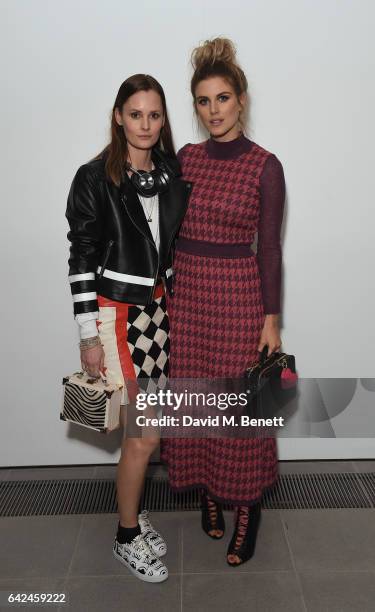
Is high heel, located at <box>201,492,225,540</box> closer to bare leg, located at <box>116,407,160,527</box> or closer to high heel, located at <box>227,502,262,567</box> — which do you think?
high heel, located at <box>227,502,262,567</box>

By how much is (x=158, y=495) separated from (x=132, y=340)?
3.30 ft

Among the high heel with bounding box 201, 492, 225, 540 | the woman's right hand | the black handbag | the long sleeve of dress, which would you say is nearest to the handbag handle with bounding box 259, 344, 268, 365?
the black handbag

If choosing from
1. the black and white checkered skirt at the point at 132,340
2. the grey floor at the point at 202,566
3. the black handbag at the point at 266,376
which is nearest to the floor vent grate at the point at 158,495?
the grey floor at the point at 202,566

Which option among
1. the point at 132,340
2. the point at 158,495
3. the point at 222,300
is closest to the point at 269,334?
the point at 222,300

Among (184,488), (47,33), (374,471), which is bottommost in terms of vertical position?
(374,471)

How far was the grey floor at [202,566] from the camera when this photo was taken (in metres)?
2.14

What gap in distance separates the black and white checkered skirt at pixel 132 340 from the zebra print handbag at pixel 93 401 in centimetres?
5

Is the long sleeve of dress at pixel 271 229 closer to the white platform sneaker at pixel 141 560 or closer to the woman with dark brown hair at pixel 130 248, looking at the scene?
the woman with dark brown hair at pixel 130 248

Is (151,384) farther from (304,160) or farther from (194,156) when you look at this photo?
(304,160)

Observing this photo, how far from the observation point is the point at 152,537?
2.40 m

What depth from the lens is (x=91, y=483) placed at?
2.94 meters

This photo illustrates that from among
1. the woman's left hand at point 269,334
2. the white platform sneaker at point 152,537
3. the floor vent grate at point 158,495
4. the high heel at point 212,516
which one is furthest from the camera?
the floor vent grate at point 158,495

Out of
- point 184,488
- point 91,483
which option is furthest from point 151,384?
point 91,483

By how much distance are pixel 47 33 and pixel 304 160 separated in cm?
122
